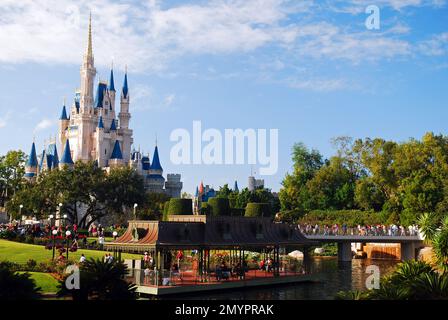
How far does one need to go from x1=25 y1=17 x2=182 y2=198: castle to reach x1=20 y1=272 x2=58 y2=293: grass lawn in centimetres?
6805

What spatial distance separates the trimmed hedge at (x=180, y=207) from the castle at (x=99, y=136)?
202 ft

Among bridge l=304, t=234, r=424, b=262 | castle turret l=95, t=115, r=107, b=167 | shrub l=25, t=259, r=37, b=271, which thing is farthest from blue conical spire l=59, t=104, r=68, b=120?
shrub l=25, t=259, r=37, b=271

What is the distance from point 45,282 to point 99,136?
7247 centimetres

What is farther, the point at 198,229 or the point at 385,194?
the point at 385,194

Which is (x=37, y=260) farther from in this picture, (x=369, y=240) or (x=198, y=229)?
(x=369, y=240)

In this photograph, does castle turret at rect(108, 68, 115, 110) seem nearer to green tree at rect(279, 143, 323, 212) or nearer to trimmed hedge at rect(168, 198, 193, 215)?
green tree at rect(279, 143, 323, 212)

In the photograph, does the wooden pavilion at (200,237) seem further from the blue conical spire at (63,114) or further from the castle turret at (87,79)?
the blue conical spire at (63,114)

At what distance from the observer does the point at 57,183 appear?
64.4 m

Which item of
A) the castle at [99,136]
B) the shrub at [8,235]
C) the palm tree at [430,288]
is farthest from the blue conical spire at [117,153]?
the palm tree at [430,288]

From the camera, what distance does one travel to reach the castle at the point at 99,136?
97.4m

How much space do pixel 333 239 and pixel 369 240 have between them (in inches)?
123

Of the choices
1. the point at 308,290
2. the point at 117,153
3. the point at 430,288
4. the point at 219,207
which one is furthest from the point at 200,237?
the point at 117,153
